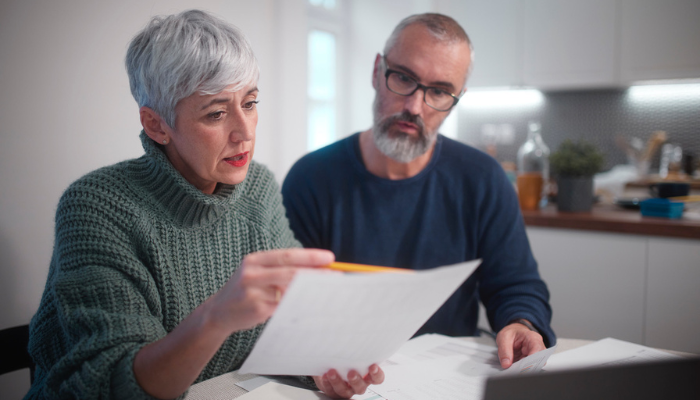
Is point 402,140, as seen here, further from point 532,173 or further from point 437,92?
point 532,173

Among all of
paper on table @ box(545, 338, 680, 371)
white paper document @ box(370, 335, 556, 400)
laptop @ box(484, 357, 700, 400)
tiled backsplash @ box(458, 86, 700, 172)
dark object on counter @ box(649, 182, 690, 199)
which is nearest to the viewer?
laptop @ box(484, 357, 700, 400)

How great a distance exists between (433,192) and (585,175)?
137cm

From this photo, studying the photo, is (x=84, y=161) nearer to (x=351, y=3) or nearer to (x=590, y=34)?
(x=351, y=3)

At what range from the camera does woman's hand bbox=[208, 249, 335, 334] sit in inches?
23.1

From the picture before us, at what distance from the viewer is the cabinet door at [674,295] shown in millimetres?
2133

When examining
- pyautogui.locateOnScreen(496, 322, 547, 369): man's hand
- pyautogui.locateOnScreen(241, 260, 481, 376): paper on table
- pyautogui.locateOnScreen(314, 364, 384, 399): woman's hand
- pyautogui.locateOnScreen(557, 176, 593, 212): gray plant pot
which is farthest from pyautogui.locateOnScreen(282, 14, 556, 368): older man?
pyautogui.locateOnScreen(557, 176, 593, 212): gray plant pot

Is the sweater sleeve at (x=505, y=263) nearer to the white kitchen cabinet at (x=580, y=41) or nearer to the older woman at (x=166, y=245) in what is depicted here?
the older woman at (x=166, y=245)

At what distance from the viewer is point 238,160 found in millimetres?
968

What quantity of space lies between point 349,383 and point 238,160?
1.53ft

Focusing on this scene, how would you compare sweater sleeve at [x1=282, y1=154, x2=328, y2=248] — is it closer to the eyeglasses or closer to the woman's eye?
the eyeglasses

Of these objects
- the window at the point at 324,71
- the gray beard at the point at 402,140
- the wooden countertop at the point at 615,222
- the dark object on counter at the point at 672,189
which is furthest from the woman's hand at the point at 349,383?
the window at the point at 324,71

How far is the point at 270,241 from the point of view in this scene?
1.12 m

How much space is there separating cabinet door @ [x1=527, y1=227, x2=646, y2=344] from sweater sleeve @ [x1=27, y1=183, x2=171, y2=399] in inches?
83.0

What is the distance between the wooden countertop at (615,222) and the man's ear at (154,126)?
2.03 metres
